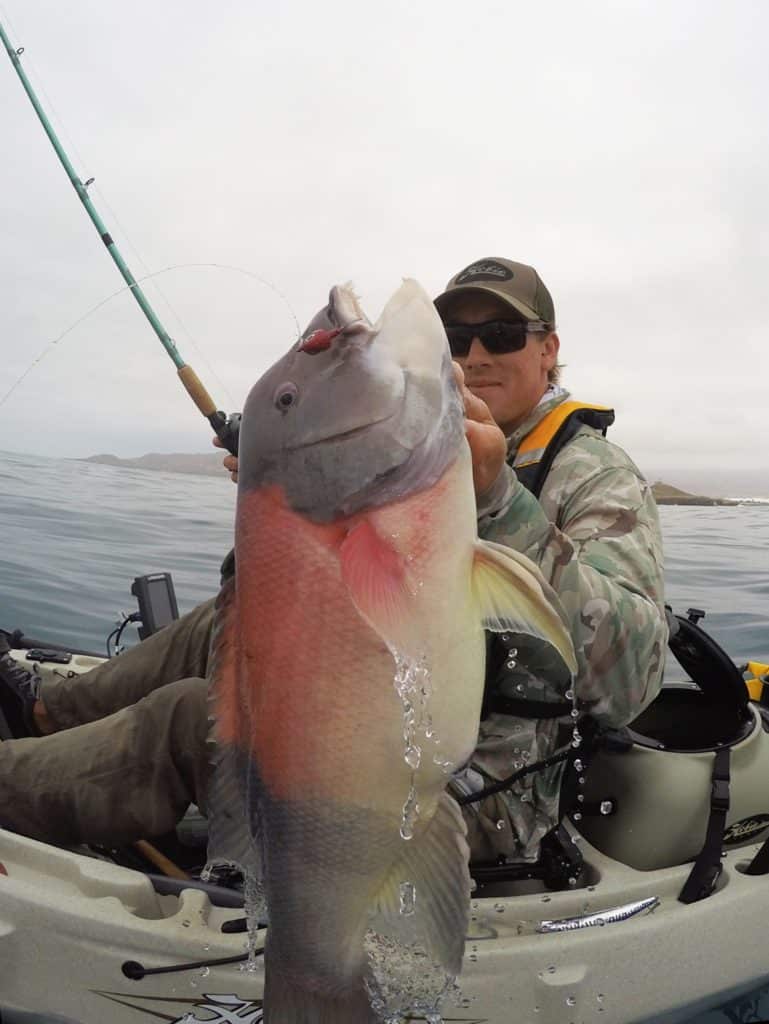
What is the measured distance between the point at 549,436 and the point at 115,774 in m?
1.80

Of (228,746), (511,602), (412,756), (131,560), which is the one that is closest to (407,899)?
(412,756)

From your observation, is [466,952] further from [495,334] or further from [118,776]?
[495,334]

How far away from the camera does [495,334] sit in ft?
9.61

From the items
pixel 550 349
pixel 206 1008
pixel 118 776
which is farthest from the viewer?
pixel 550 349

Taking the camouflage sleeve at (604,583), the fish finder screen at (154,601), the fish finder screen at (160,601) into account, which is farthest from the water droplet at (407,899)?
the fish finder screen at (160,601)

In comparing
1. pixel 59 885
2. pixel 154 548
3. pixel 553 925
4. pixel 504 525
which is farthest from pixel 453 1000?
pixel 154 548

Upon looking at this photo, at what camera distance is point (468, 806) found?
2.37 metres

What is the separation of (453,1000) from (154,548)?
8013 mm

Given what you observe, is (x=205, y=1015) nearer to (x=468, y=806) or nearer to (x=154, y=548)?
(x=468, y=806)

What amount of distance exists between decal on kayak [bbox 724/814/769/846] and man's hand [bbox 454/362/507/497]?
6.28ft

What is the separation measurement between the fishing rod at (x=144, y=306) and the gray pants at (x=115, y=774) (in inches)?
39.0

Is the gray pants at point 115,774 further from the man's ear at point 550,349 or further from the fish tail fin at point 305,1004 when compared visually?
the man's ear at point 550,349

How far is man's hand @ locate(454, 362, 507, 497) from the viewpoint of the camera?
1.70m

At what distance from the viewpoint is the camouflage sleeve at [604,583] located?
1.93 m
